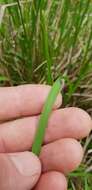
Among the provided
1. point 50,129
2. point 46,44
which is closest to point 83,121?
point 50,129

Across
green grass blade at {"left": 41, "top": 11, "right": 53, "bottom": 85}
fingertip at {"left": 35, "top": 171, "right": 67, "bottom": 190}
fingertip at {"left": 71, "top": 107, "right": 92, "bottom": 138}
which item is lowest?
fingertip at {"left": 35, "top": 171, "right": 67, "bottom": 190}

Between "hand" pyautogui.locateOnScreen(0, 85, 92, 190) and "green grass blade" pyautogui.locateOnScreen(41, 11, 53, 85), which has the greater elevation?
"green grass blade" pyautogui.locateOnScreen(41, 11, 53, 85)

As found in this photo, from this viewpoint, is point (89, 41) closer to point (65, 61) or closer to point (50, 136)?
point (65, 61)

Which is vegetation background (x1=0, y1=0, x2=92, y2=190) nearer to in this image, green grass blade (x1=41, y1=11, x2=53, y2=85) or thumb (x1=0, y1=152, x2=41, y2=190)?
green grass blade (x1=41, y1=11, x2=53, y2=85)

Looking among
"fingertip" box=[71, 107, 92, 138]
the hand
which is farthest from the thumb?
"fingertip" box=[71, 107, 92, 138]

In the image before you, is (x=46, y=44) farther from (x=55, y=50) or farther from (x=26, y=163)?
(x=26, y=163)

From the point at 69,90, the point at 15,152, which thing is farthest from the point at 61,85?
the point at 15,152
